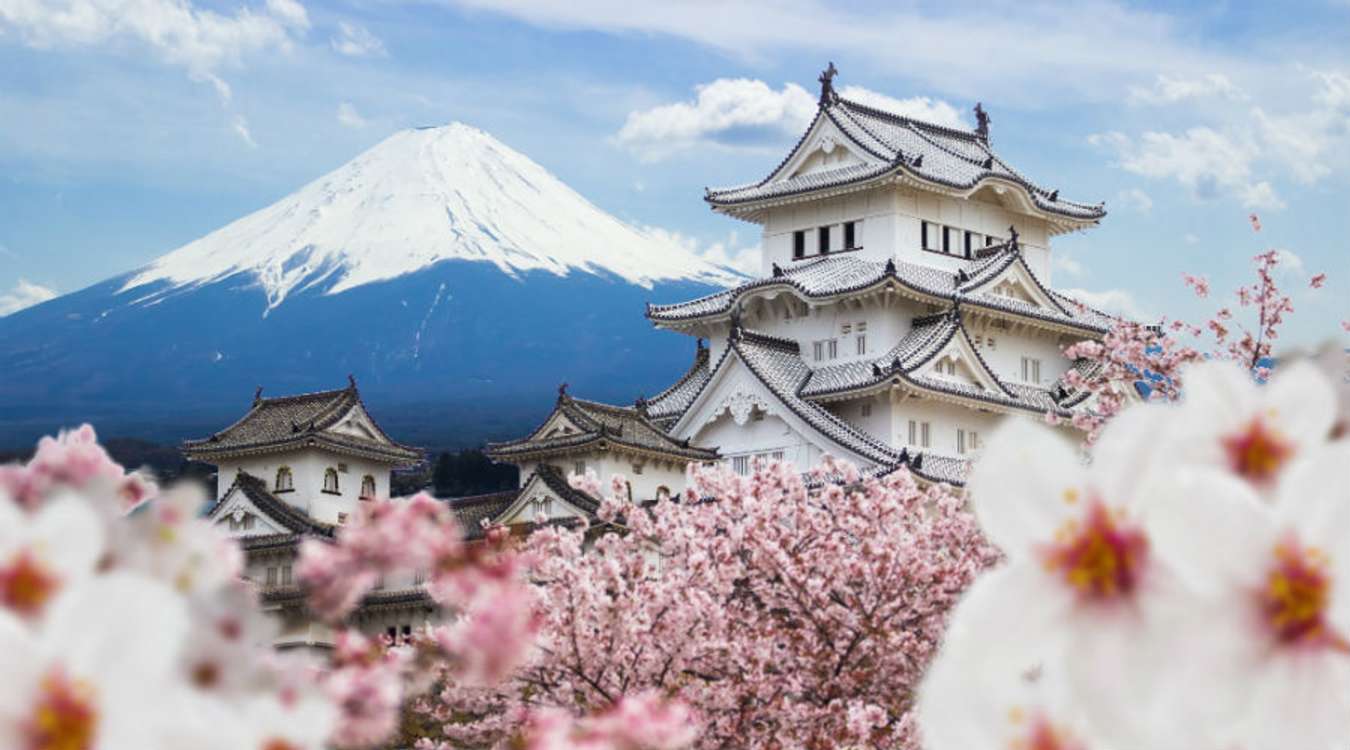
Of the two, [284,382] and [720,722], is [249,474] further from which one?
[284,382]

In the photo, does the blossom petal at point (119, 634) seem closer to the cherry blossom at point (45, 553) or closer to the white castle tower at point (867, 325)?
the cherry blossom at point (45, 553)

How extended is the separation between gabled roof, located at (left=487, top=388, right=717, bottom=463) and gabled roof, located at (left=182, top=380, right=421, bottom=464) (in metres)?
6.83

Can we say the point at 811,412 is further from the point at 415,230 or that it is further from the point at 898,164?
the point at 415,230

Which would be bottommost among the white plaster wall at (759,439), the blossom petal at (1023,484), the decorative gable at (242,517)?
the blossom petal at (1023,484)

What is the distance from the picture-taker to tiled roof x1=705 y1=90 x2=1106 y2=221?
130ft

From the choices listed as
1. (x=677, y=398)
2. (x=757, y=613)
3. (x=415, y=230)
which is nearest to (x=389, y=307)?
(x=415, y=230)

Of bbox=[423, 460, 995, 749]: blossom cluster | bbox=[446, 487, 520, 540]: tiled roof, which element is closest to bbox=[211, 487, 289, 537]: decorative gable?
bbox=[446, 487, 520, 540]: tiled roof

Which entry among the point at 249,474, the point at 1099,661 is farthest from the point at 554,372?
the point at 1099,661

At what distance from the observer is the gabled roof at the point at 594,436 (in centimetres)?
3672

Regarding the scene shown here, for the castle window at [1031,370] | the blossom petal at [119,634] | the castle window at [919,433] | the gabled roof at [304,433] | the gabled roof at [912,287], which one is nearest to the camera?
the blossom petal at [119,634]

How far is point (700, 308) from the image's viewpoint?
40.8 metres

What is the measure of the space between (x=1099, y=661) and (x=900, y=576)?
15.0 m

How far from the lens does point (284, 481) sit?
44.0 m

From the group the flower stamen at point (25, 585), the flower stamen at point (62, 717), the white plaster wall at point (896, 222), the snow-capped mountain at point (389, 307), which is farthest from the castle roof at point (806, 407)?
the snow-capped mountain at point (389, 307)
